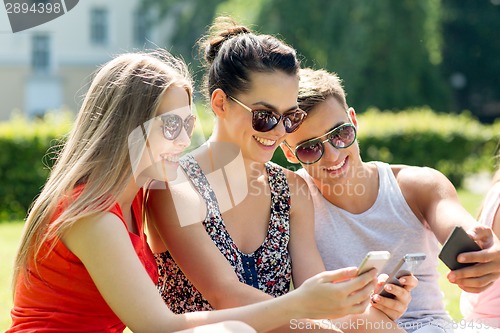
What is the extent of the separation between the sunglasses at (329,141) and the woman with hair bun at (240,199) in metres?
0.15

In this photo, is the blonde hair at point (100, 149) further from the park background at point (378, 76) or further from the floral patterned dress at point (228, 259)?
the park background at point (378, 76)

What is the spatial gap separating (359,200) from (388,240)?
0.24 metres

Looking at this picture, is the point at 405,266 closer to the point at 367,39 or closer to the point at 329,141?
the point at 329,141

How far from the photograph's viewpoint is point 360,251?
360cm

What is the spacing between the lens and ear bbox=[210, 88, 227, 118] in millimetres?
3414

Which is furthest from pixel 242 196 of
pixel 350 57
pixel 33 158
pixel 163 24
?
pixel 163 24

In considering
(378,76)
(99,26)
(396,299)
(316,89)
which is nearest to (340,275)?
(396,299)

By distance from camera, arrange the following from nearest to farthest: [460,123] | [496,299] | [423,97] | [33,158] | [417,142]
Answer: [496,299], [33,158], [417,142], [460,123], [423,97]

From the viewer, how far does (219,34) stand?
3.59 m

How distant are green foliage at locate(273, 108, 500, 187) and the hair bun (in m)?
11.0

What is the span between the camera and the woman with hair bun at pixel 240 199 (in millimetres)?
3139

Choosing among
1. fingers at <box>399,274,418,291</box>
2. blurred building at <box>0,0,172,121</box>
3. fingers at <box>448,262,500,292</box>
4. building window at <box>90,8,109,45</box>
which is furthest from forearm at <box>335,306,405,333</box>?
building window at <box>90,8,109,45</box>

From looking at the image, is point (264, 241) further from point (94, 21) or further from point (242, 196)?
point (94, 21)

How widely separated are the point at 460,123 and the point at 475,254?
13.9m
